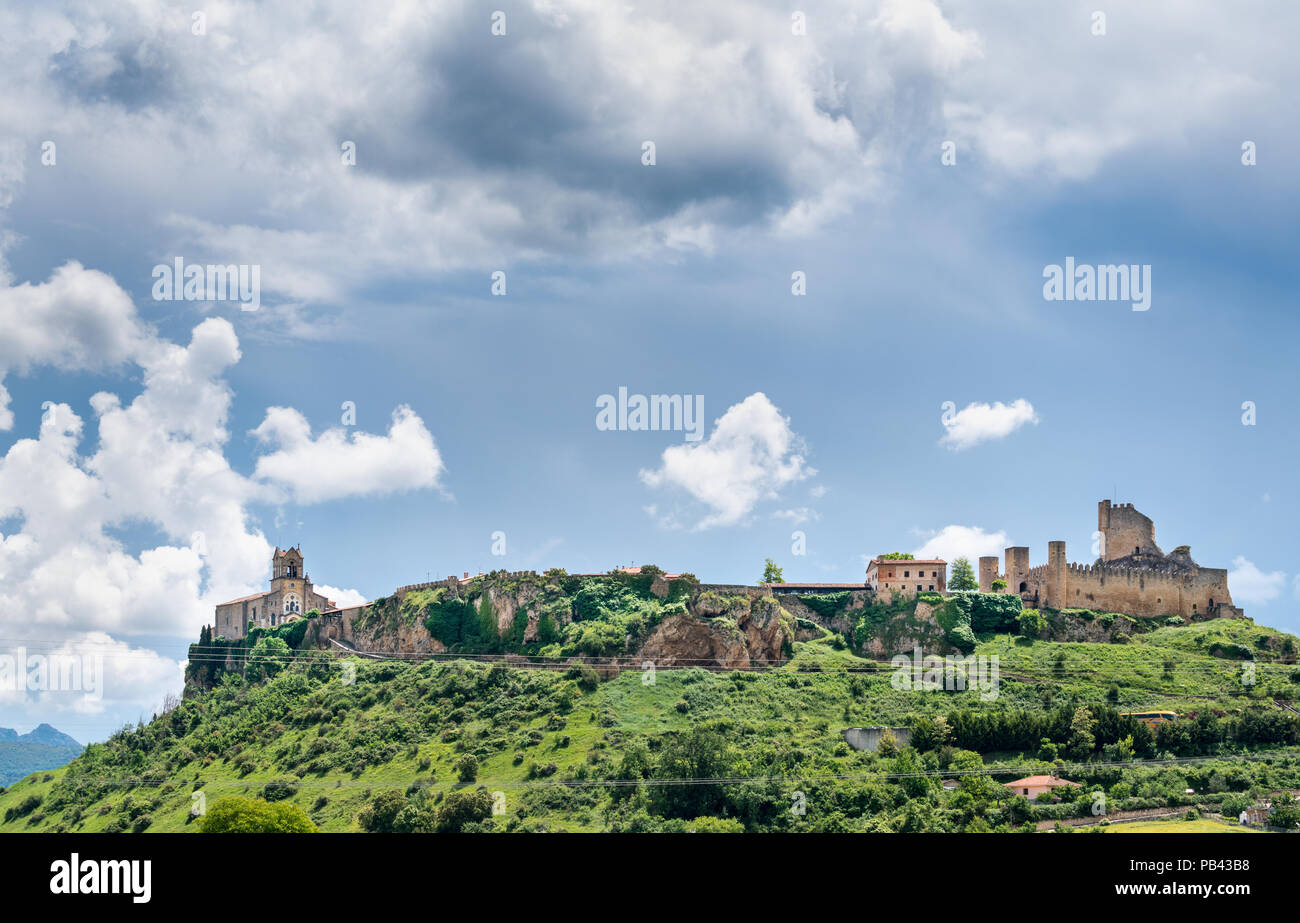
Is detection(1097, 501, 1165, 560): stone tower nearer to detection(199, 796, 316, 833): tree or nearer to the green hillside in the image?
the green hillside

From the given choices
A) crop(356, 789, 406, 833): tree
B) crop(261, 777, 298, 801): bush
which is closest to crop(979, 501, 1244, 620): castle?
crop(356, 789, 406, 833): tree

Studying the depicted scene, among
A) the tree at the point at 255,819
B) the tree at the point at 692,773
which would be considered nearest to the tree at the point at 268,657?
the tree at the point at 255,819

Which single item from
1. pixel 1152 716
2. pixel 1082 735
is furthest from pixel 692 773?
pixel 1152 716

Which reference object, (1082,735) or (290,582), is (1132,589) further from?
(290,582)

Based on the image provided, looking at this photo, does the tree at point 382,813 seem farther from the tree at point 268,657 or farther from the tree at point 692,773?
the tree at point 268,657

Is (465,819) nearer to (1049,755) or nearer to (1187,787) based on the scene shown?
(1049,755)
